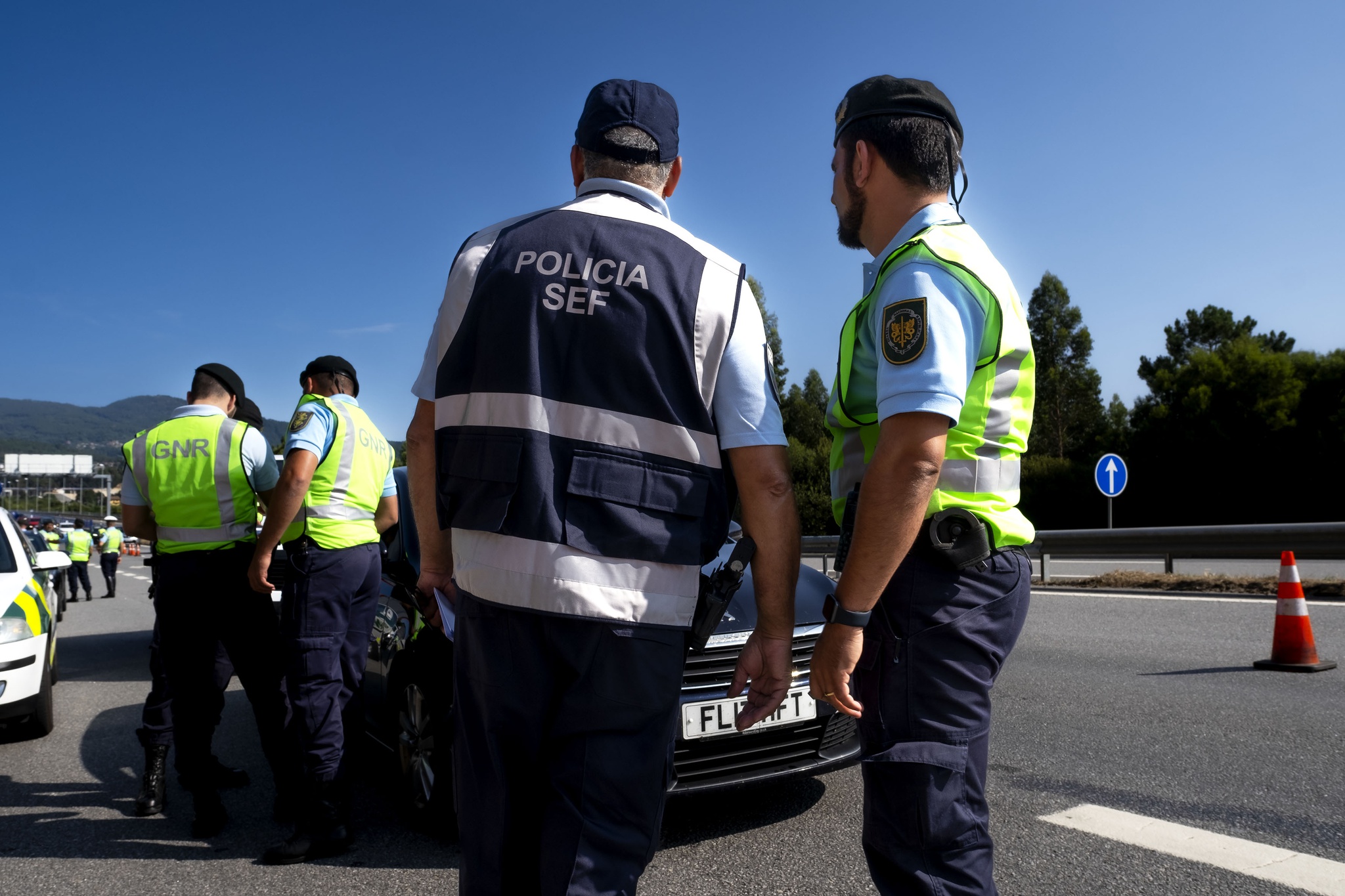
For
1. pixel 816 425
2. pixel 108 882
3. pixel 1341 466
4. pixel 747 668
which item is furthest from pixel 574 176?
pixel 816 425

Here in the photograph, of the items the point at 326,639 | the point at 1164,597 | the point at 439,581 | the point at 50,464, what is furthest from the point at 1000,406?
the point at 50,464

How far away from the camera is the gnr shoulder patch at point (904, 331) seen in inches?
70.2

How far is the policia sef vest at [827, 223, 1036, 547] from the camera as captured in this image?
1.88 meters

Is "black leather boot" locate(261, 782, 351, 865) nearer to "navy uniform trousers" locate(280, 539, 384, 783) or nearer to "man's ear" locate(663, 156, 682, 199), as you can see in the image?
"navy uniform trousers" locate(280, 539, 384, 783)

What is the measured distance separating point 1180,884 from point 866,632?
1829 mm

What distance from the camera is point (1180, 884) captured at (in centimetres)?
295

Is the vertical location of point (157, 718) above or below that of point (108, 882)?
above

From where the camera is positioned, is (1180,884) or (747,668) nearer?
(747,668)

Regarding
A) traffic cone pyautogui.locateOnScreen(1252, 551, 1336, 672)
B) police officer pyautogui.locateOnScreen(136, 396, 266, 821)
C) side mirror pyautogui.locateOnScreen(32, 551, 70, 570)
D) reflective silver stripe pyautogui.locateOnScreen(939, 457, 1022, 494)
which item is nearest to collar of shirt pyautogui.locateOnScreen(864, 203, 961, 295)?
reflective silver stripe pyautogui.locateOnScreen(939, 457, 1022, 494)

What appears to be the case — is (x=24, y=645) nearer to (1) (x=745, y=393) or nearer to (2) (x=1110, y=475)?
(1) (x=745, y=393)

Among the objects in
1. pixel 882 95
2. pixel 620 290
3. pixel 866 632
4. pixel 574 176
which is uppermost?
pixel 882 95

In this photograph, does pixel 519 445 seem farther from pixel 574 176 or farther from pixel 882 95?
pixel 882 95

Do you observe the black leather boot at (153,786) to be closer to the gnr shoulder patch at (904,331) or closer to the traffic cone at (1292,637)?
the gnr shoulder patch at (904,331)

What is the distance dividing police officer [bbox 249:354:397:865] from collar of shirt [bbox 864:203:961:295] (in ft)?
8.99
